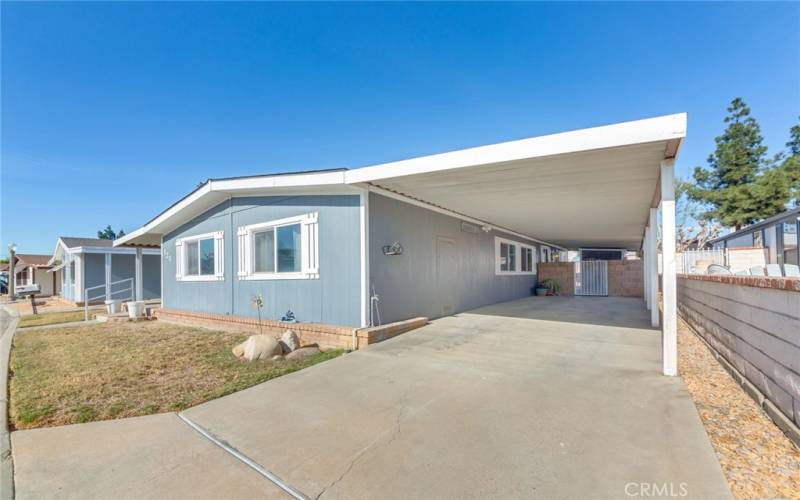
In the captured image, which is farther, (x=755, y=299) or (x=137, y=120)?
(x=137, y=120)

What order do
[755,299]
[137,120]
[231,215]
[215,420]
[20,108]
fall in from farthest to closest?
[137,120], [20,108], [231,215], [755,299], [215,420]

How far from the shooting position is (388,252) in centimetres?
650

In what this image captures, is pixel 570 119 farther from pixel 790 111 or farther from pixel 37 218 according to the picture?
pixel 37 218

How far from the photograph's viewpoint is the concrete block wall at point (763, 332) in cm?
244

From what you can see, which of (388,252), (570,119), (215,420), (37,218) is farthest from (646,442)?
(37,218)

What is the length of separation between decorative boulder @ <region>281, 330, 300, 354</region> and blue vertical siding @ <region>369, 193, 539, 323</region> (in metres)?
1.57

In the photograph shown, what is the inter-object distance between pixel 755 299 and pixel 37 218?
108 ft

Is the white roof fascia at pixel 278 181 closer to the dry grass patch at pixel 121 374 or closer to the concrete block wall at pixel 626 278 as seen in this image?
the dry grass patch at pixel 121 374

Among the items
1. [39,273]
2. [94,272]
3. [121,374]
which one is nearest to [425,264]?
[121,374]

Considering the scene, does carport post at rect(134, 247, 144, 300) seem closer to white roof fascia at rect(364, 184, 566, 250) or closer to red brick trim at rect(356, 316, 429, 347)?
red brick trim at rect(356, 316, 429, 347)

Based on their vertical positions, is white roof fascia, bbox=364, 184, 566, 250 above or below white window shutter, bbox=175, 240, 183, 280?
above

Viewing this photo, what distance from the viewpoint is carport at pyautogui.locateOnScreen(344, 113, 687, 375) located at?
12.2 feet

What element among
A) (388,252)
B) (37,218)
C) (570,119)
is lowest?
(388,252)

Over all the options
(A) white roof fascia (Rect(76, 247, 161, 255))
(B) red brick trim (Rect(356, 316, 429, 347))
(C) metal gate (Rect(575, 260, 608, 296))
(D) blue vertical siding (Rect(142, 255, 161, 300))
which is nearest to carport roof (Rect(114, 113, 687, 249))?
(B) red brick trim (Rect(356, 316, 429, 347))
